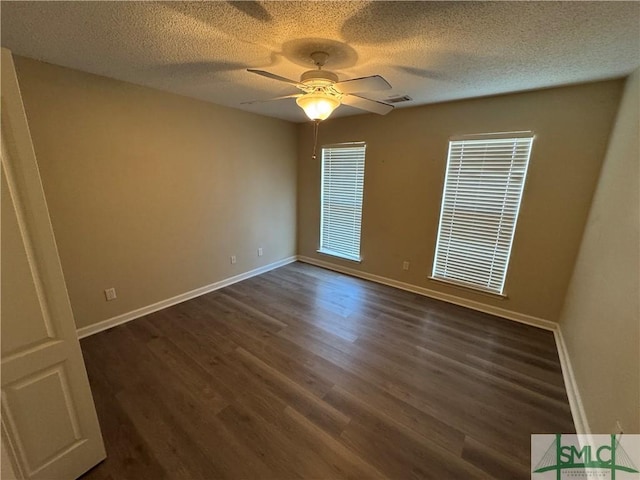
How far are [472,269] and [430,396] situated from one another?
1815mm

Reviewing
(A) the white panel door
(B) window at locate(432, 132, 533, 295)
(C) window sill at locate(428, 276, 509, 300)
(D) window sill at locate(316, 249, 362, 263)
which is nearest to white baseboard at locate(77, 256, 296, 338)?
(D) window sill at locate(316, 249, 362, 263)

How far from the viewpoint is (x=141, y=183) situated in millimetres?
2738

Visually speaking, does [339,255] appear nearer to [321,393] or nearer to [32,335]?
[321,393]

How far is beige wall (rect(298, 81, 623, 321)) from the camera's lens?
95.0 inches

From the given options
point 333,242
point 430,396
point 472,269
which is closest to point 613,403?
point 430,396

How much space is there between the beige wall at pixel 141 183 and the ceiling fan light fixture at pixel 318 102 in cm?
192

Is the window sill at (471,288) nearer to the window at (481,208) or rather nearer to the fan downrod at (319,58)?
the window at (481,208)

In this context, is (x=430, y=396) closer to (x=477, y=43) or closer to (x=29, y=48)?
(x=477, y=43)

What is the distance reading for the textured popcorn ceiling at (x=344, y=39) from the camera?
133 cm

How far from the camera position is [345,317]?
2965 millimetres

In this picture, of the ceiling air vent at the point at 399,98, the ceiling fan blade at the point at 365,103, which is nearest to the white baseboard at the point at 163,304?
the ceiling fan blade at the point at 365,103

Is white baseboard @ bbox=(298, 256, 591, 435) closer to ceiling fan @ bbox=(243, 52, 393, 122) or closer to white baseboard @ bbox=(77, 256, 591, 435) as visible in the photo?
white baseboard @ bbox=(77, 256, 591, 435)

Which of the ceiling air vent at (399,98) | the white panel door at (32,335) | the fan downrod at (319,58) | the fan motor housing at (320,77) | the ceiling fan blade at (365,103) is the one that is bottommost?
the white panel door at (32,335)

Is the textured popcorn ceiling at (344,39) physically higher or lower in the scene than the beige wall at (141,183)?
higher
